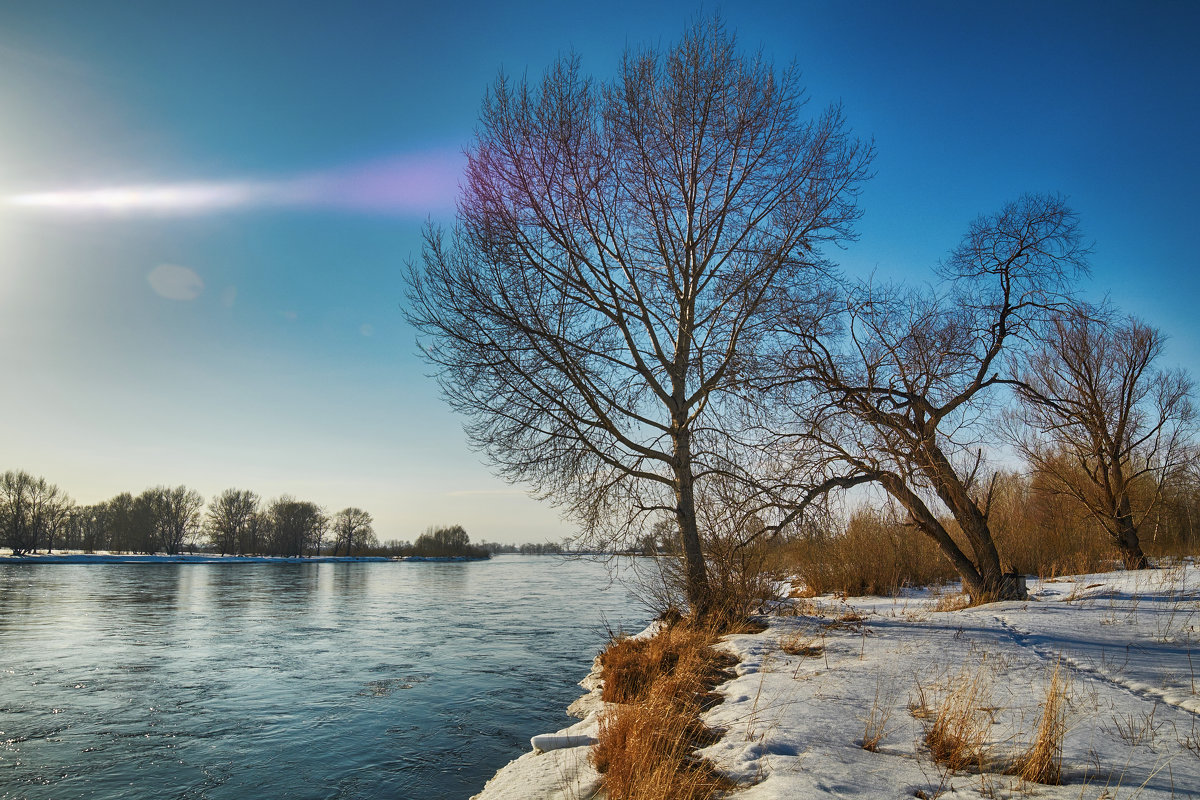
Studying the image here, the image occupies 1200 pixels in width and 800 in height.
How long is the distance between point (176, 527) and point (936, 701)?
111m

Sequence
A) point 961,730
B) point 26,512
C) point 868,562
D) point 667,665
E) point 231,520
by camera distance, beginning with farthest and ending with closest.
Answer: point 231,520 → point 26,512 → point 868,562 → point 667,665 → point 961,730

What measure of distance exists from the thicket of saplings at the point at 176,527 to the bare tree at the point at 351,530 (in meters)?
0.19

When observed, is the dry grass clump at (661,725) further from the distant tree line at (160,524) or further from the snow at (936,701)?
the distant tree line at (160,524)

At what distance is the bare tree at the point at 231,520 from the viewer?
98125 millimetres

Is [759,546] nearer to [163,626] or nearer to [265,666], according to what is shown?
[265,666]

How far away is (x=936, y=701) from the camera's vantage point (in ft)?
15.3

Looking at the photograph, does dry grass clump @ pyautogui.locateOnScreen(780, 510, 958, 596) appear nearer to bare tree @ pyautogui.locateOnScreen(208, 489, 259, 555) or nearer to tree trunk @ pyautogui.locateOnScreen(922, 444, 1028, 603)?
tree trunk @ pyautogui.locateOnScreen(922, 444, 1028, 603)

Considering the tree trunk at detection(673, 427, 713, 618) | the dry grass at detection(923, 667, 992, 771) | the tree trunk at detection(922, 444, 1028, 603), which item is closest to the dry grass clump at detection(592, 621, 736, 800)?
the tree trunk at detection(673, 427, 713, 618)

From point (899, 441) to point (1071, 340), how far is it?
29.6 feet

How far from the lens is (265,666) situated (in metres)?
11.7

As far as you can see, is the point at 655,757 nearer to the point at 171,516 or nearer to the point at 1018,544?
the point at 1018,544

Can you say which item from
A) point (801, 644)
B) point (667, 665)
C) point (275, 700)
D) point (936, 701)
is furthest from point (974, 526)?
point (275, 700)

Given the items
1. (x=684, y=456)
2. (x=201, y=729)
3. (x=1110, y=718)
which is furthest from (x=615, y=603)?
(x=1110, y=718)

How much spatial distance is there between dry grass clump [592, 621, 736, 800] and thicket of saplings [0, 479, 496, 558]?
298 feet
